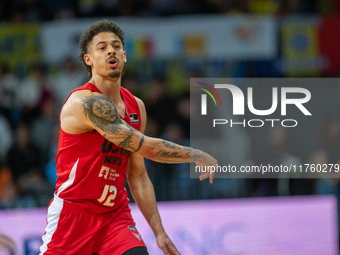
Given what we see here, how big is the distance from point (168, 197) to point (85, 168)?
287 cm

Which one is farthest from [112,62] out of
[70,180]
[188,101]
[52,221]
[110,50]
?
[188,101]

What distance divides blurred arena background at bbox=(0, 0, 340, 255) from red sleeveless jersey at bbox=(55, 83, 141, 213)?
2.13 meters

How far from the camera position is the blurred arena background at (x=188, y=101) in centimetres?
536

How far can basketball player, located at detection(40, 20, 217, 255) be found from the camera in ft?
10.0

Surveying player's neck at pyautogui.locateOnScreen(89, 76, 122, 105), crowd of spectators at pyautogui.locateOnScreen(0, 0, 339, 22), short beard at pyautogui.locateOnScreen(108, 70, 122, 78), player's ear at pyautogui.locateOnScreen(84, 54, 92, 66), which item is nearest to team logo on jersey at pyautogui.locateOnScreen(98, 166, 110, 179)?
player's neck at pyautogui.locateOnScreen(89, 76, 122, 105)

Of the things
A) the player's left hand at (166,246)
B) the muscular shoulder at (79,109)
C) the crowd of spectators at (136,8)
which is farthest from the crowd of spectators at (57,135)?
the muscular shoulder at (79,109)

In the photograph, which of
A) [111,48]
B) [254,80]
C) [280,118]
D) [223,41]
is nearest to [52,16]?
[223,41]

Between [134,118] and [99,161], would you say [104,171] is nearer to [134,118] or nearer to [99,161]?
[99,161]

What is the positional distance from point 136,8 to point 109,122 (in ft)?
19.9

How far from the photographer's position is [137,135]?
3047 mm

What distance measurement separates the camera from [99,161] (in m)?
3.20

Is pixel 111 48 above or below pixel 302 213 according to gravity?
above

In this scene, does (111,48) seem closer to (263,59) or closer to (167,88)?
(167,88)

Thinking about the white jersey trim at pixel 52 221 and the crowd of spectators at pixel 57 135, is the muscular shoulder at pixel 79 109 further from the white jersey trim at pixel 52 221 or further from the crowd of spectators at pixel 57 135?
the crowd of spectators at pixel 57 135
